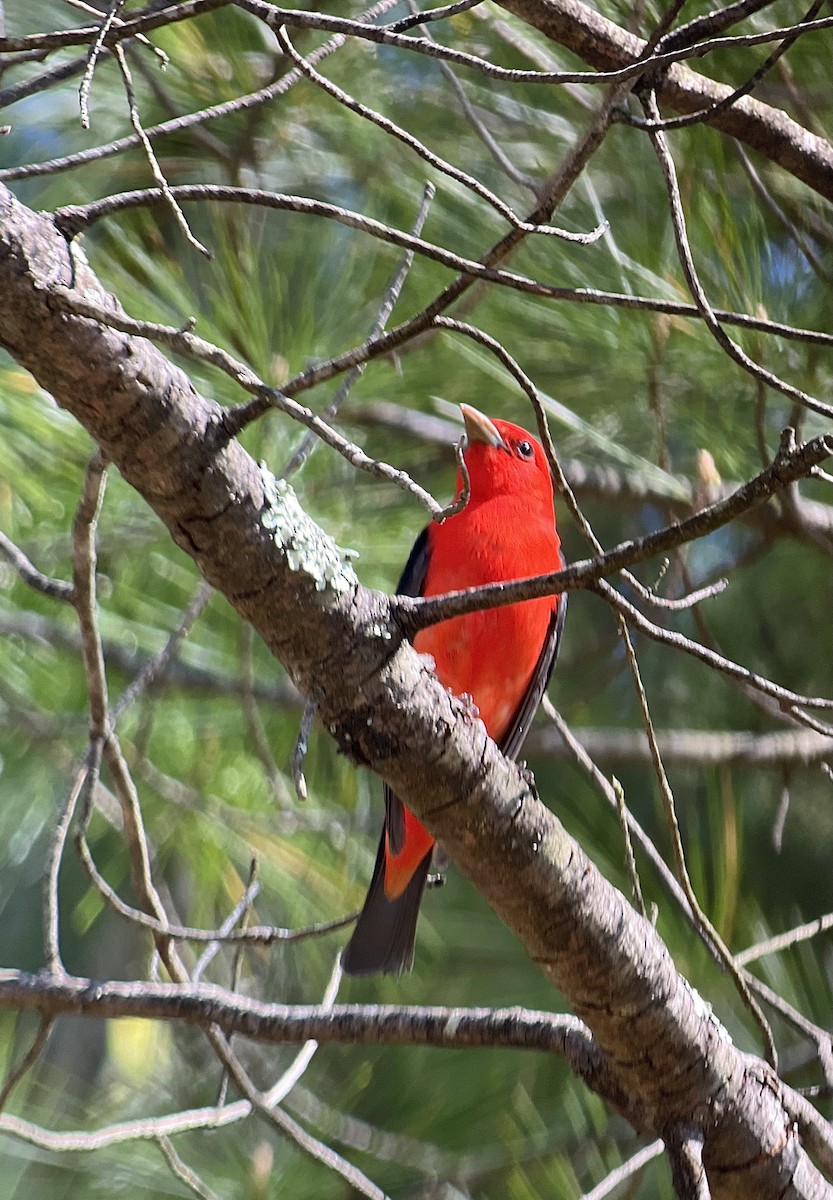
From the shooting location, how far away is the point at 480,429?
3.48 m

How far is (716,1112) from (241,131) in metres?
2.46

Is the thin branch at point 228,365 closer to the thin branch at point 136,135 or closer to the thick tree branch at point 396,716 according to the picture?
the thick tree branch at point 396,716

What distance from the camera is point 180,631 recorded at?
2180 millimetres

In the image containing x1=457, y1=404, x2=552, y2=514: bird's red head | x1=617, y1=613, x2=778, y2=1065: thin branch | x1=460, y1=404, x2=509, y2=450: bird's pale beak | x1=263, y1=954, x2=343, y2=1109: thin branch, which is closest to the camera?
x1=617, y1=613, x2=778, y2=1065: thin branch

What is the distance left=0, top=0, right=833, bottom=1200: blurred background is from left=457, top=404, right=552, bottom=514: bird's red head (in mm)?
121

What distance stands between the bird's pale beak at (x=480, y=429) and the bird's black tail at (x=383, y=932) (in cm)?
111

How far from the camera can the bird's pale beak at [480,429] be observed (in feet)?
11.2

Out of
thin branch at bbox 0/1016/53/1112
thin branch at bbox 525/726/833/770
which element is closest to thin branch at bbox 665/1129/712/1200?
thin branch at bbox 0/1016/53/1112

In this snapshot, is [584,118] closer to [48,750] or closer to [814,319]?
[814,319]

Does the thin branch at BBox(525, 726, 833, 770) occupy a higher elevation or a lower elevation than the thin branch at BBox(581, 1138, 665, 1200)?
higher

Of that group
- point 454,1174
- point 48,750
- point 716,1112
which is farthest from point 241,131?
point 454,1174

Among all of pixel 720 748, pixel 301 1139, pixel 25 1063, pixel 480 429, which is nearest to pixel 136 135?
pixel 25 1063

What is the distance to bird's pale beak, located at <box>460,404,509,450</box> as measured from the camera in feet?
11.2

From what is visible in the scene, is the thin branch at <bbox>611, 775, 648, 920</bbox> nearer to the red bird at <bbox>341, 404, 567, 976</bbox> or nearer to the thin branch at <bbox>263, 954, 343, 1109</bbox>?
the thin branch at <bbox>263, 954, 343, 1109</bbox>
